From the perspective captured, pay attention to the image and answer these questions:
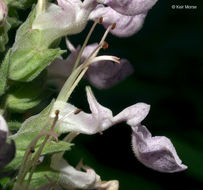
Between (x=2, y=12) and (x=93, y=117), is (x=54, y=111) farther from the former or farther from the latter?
(x=2, y=12)

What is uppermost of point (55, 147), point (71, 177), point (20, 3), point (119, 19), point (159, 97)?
point (20, 3)

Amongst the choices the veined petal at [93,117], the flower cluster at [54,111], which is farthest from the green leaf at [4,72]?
the veined petal at [93,117]

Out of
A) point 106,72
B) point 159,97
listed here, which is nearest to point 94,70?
point 106,72

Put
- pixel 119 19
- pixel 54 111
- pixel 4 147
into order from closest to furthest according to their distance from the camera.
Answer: pixel 4 147 < pixel 54 111 < pixel 119 19

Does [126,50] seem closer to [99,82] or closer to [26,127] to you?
[99,82]

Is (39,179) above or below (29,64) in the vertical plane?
below

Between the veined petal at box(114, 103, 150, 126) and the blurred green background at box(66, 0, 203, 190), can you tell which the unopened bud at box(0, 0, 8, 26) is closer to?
the veined petal at box(114, 103, 150, 126)

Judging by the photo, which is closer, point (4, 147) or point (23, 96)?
point (4, 147)

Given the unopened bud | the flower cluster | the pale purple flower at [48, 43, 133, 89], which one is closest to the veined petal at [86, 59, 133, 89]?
the pale purple flower at [48, 43, 133, 89]
